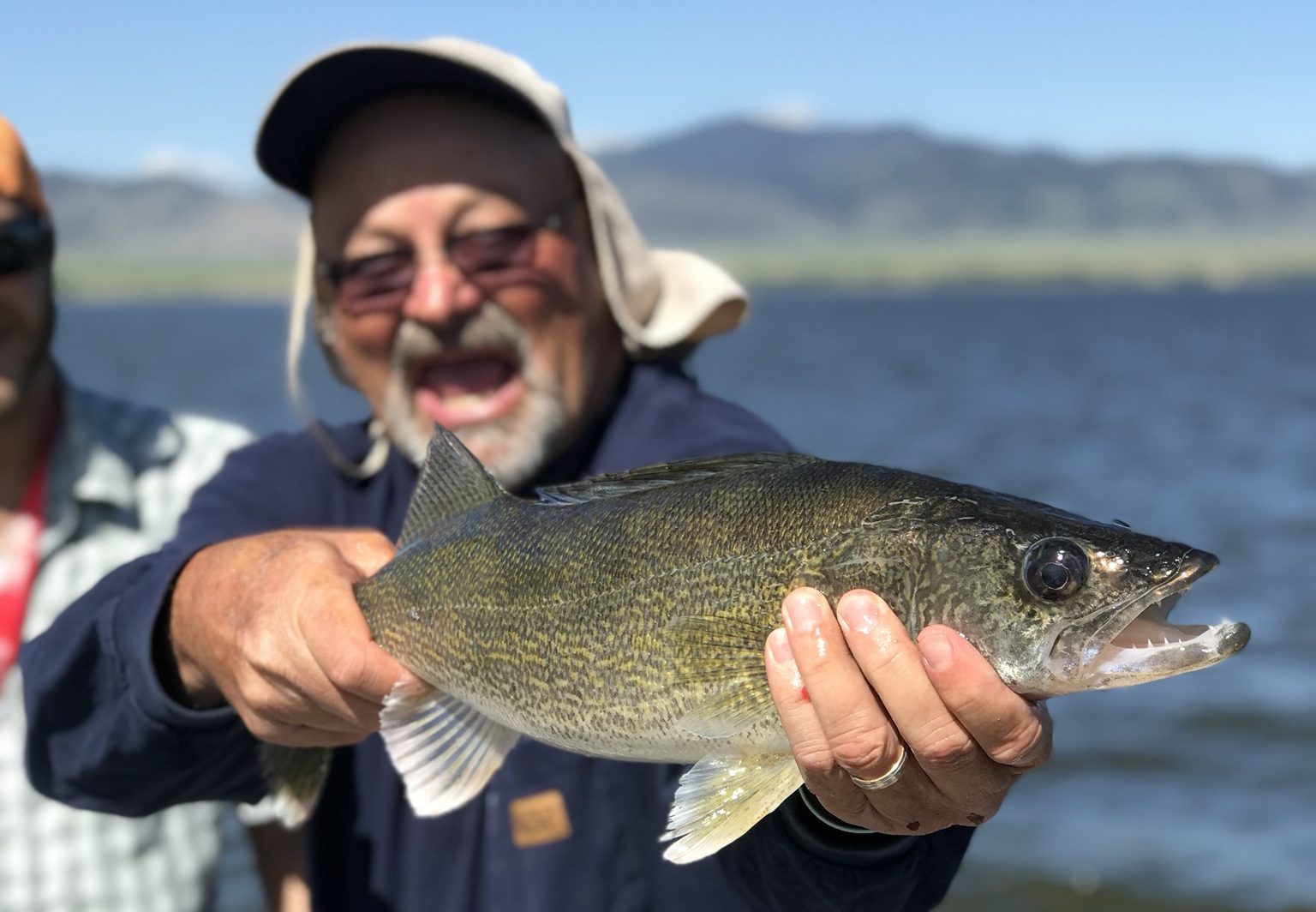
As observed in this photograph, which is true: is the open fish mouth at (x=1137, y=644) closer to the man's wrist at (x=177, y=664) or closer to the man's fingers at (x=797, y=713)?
the man's fingers at (x=797, y=713)

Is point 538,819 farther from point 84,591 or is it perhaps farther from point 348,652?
point 84,591

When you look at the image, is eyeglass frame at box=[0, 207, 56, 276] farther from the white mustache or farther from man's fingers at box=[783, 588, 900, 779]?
man's fingers at box=[783, 588, 900, 779]

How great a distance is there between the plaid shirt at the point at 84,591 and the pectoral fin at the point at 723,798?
2.81 m

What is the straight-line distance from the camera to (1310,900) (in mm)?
8141

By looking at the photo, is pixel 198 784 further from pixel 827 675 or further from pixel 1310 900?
pixel 1310 900

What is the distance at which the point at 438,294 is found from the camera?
161 inches

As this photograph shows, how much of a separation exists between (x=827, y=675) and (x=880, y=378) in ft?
159

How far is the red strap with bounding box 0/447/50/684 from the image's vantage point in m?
4.79

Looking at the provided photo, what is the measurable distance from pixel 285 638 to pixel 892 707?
1.41 metres

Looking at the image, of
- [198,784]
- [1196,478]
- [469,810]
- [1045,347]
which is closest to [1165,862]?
[469,810]

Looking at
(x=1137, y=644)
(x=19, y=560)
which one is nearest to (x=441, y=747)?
(x=1137, y=644)

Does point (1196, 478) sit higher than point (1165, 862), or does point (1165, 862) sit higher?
point (1196, 478)

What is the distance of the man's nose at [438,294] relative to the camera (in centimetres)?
410

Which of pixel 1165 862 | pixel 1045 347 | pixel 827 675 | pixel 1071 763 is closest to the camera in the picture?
pixel 827 675
